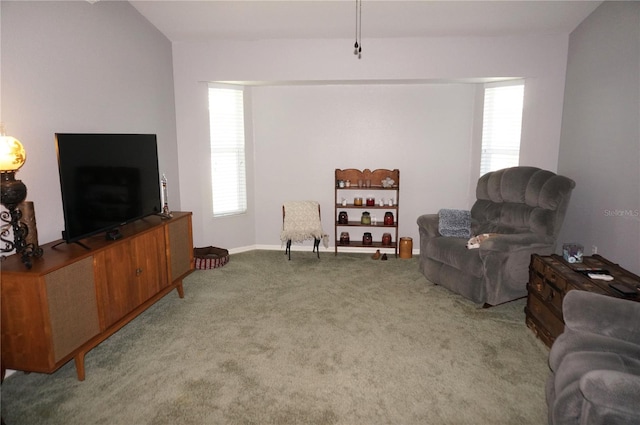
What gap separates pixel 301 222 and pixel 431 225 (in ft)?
5.38

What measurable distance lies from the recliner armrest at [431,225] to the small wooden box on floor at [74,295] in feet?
8.79

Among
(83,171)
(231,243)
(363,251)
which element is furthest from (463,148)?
(83,171)

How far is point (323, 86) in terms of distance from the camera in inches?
211

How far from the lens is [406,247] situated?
17.3ft

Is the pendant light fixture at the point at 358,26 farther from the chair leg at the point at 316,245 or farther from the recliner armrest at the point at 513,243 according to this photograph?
the chair leg at the point at 316,245

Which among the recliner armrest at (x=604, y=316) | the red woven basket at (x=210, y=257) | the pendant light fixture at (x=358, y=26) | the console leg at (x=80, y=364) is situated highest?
the pendant light fixture at (x=358, y=26)

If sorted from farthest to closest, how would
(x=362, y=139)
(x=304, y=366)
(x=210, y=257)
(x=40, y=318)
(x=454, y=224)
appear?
(x=362, y=139), (x=210, y=257), (x=454, y=224), (x=304, y=366), (x=40, y=318)

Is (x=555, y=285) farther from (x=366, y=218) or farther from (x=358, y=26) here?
(x=358, y=26)

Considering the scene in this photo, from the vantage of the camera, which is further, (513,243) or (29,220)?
(513,243)

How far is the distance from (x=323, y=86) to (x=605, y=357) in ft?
14.2

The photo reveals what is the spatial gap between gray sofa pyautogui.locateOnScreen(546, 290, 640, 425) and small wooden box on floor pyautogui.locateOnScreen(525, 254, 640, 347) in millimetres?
545

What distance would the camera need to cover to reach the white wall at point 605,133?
326cm

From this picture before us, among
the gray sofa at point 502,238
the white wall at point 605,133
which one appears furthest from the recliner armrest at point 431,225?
the white wall at point 605,133

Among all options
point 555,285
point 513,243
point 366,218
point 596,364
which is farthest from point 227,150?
point 596,364
